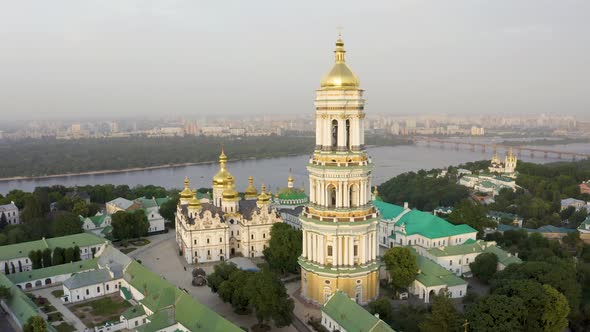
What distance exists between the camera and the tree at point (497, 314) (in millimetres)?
13242

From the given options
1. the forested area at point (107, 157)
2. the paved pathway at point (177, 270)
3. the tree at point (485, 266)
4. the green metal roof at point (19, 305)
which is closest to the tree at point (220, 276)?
the paved pathway at point (177, 270)

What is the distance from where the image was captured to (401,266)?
18547 mm

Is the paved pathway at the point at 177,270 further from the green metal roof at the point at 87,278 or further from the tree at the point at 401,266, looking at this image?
the tree at the point at 401,266

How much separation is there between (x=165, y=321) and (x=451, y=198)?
28781 mm

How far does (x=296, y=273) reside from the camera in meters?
21.3

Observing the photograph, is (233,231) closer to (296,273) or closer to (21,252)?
(296,273)

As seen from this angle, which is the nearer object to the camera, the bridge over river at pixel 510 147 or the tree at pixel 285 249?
the tree at pixel 285 249

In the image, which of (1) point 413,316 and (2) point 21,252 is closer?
(1) point 413,316

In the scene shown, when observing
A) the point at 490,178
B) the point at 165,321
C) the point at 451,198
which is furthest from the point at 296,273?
the point at 490,178

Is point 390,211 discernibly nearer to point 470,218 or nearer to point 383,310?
point 470,218

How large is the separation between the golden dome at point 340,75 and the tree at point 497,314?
832cm

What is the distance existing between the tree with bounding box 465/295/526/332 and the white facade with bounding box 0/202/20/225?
1197 inches

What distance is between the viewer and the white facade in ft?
104

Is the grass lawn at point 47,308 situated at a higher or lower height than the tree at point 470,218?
lower
